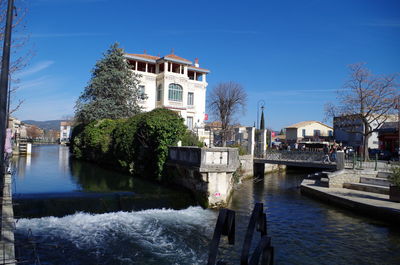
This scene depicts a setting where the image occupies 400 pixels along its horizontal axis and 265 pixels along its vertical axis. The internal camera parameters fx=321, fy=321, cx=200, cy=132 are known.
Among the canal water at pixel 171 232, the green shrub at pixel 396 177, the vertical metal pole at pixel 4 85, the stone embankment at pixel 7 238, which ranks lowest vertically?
the canal water at pixel 171 232

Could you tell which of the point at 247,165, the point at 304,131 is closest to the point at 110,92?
the point at 247,165

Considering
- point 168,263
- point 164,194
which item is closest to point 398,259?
point 168,263

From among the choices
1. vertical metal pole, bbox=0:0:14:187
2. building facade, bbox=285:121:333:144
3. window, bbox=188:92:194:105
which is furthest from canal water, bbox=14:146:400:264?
building facade, bbox=285:121:333:144

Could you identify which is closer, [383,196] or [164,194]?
[164,194]

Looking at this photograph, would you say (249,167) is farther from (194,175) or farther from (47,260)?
(47,260)

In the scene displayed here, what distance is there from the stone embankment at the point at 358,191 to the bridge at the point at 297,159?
1712mm

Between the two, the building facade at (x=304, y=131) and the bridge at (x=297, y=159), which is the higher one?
the building facade at (x=304, y=131)

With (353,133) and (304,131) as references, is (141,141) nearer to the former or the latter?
(353,133)

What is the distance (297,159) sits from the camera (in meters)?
27.3

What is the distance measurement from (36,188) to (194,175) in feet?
24.8

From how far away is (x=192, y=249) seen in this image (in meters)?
9.34

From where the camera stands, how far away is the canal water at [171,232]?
344 inches

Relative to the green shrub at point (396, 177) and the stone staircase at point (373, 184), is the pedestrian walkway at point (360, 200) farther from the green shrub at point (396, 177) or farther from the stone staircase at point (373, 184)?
the green shrub at point (396, 177)

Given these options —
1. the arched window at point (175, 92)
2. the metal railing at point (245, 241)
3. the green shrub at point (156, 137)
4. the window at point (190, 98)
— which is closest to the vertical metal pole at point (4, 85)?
the metal railing at point (245, 241)
